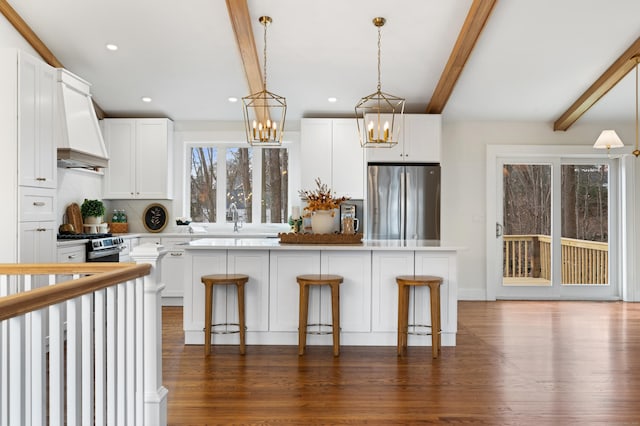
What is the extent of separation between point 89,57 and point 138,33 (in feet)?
2.65

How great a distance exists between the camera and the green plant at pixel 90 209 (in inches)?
231

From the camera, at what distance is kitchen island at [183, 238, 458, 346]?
169 inches

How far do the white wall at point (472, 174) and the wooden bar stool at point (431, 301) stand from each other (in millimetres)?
2614

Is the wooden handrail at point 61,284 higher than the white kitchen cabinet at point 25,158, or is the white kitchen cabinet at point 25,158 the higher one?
the white kitchen cabinet at point 25,158

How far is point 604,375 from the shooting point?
3527 mm

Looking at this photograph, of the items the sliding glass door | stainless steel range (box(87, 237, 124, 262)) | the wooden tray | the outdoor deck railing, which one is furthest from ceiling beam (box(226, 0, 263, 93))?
the outdoor deck railing

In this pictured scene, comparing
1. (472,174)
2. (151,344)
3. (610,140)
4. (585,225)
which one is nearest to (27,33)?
(151,344)

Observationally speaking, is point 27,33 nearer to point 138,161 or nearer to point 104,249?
point 138,161

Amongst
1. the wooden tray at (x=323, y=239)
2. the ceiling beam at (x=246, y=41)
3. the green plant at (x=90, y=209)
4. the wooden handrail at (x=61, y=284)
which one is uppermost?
the ceiling beam at (x=246, y=41)

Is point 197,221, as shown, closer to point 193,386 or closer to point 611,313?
point 193,386

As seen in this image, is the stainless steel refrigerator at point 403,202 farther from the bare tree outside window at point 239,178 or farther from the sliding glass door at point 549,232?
the bare tree outside window at point 239,178

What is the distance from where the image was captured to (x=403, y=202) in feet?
19.7

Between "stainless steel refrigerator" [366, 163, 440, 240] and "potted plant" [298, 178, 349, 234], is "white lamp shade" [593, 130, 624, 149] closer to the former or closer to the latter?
"stainless steel refrigerator" [366, 163, 440, 240]

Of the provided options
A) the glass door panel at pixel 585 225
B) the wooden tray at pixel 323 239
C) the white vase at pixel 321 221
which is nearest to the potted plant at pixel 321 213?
the white vase at pixel 321 221
